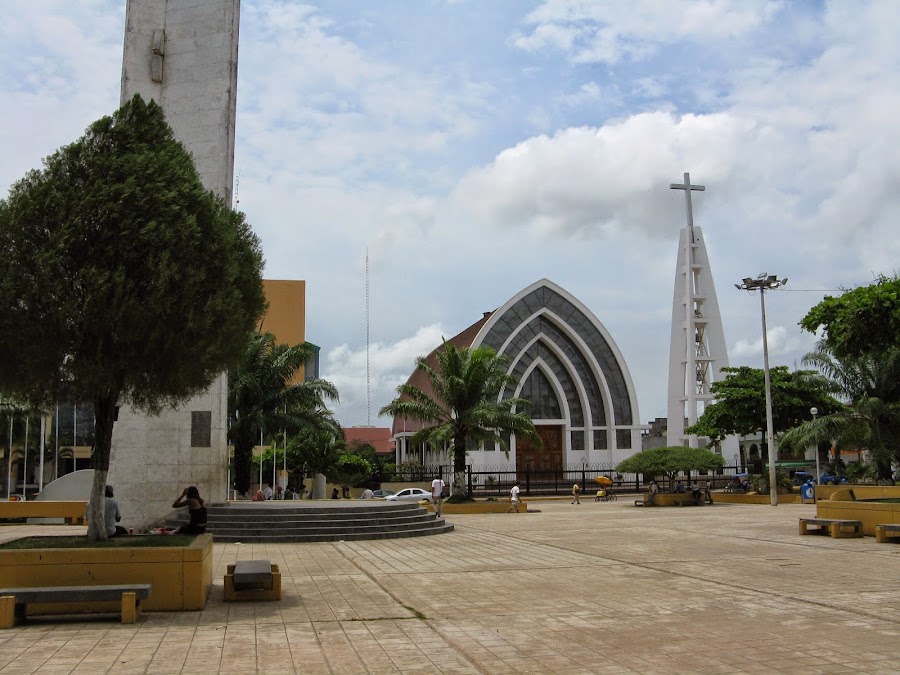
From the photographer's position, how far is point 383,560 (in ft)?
42.8

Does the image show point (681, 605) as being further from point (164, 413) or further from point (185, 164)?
point (164, 413)

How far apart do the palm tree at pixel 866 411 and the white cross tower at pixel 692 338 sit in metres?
19.7

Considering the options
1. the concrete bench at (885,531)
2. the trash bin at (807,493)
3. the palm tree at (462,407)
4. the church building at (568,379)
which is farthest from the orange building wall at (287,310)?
the concrete bench at (885,531)

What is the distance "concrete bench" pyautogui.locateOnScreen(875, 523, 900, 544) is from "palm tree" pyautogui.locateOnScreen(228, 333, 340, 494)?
18.1 meters

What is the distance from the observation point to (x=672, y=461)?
1258 inches

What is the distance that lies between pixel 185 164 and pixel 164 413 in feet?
31.0

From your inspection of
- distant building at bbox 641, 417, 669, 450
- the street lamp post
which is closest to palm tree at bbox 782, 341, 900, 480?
the street lamp post

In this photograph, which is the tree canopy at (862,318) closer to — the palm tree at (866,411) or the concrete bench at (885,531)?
the concrete bench at (885,531)

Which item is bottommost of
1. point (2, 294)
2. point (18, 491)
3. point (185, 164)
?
point (18, 491)

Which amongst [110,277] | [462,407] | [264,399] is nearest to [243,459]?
[264,399]

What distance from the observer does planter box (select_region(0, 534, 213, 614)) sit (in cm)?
791

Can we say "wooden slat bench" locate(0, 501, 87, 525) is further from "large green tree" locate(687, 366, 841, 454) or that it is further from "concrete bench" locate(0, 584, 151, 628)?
"large green tree" locate(687, 366, 841, 454)

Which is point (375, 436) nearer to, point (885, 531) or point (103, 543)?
point (885, 531)

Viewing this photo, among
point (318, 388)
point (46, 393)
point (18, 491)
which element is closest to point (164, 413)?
point (46, 393)
